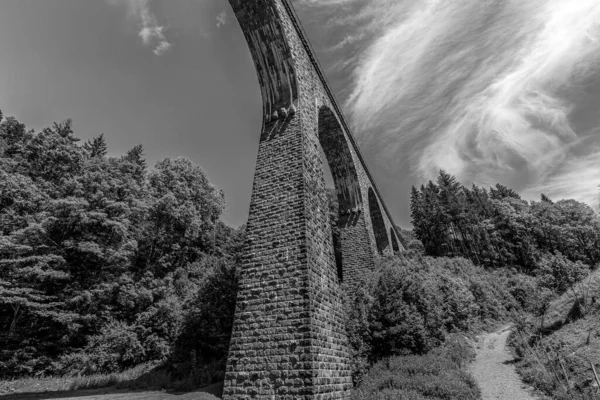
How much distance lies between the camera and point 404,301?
920 cm

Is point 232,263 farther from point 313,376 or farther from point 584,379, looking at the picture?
point 584,379

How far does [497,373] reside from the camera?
8.30 m

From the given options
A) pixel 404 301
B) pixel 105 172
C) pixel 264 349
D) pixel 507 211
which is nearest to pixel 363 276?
pixel 404 301

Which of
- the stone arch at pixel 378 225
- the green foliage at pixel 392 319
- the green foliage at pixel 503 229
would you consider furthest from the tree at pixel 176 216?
the green foliage at pixel 503 229

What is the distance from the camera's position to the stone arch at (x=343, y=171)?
13.9 m

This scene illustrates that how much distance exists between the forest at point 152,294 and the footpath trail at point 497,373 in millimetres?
519

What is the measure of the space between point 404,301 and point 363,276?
9.67 ft

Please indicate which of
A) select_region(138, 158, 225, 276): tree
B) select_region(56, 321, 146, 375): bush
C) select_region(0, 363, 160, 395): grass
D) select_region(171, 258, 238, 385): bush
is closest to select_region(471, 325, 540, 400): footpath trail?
select_region(171, 258, 238, 385): bush

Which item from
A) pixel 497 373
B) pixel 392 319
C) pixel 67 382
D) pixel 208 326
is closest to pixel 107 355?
pixel 67 382

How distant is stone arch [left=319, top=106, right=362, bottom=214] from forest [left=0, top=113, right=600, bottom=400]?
3328 millimetres

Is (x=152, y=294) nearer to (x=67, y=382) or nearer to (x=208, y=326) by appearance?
(x=67, y=382)

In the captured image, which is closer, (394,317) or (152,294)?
(394,317)

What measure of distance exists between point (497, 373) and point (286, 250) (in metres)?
8.00

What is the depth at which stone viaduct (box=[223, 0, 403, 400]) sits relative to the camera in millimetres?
4719
